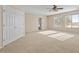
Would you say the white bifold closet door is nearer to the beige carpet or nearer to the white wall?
the beige carpet

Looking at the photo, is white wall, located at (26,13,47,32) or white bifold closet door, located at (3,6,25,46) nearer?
white bifold closet door, located at (3,6,25,46)

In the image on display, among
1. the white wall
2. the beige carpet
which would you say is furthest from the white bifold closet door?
the white wall

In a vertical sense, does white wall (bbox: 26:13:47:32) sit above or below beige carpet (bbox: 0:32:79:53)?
above

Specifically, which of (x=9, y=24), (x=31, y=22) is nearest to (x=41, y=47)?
(x=9, y=24)

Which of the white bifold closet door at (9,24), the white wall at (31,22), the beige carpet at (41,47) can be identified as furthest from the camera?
the white wall at (31,22)

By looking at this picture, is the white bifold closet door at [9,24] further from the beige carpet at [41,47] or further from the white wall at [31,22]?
the white wall at [31,22]

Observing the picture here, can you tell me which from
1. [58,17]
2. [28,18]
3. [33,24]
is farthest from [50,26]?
[28,18]

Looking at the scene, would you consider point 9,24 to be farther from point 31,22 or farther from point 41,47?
point 31,22

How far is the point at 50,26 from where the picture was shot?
579 inches

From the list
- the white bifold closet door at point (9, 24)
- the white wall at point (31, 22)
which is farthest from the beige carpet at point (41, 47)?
the white wall at point (31, 22)

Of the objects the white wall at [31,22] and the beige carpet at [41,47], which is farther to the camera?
the white wall at [31,22]

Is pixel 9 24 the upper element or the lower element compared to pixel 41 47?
upper

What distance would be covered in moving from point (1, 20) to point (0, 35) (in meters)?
0.60

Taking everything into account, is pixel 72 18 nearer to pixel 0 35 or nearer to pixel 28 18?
pixel 28 18
